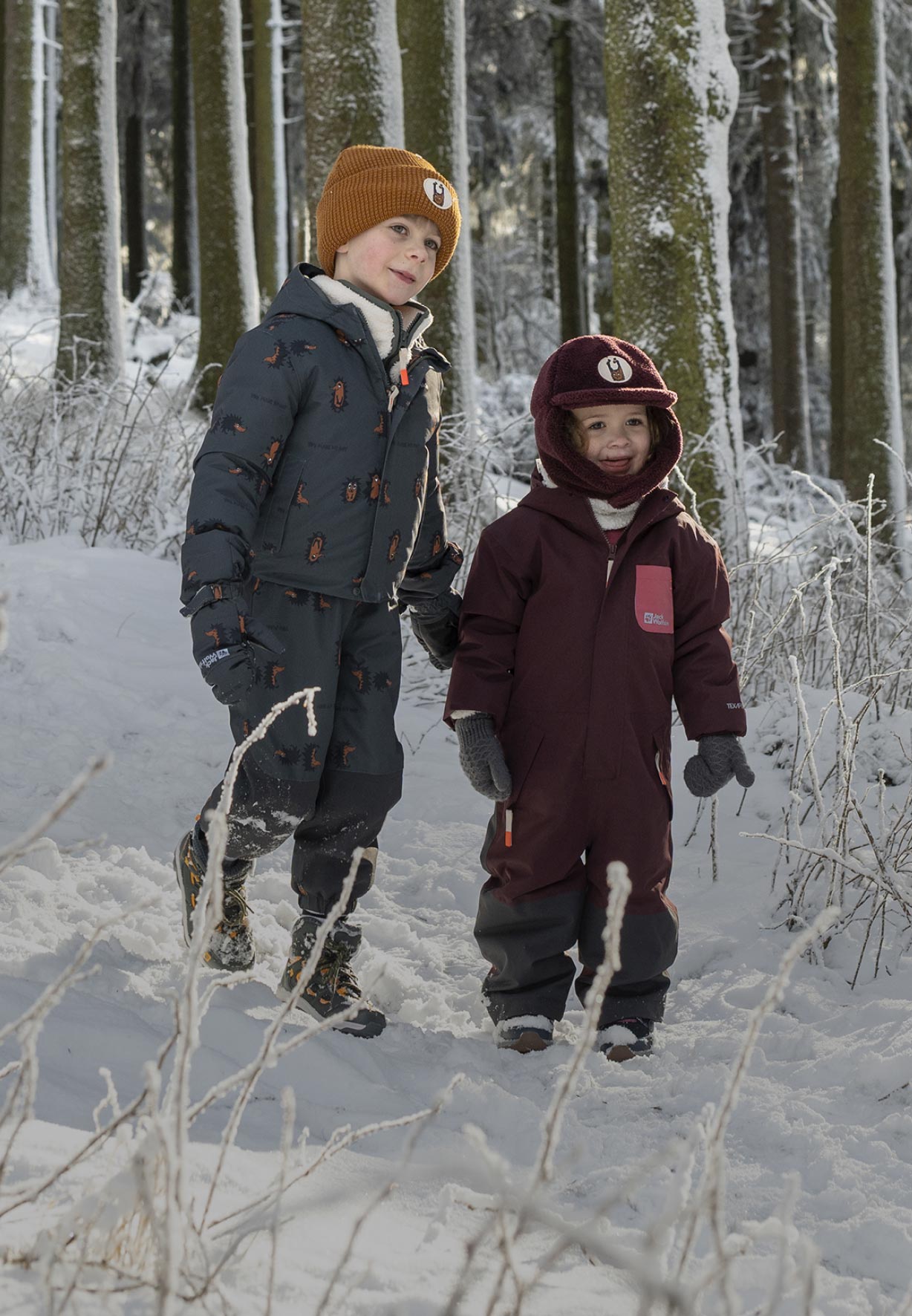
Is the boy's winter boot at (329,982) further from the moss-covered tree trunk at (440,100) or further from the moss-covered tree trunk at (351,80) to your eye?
the moss-covered tree trunk at (440,100)

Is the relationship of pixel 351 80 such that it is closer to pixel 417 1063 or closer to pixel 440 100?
pixel 440 100

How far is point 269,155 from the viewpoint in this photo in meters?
14.4

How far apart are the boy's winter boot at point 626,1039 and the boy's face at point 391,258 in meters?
1.75

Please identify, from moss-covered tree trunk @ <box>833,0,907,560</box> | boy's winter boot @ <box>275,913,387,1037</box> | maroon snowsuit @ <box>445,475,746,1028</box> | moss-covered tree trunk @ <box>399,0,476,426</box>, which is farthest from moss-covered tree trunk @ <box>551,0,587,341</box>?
boy's winter boot @ <box>275,913,387,1037</box>

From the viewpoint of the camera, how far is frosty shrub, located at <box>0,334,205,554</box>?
554cm

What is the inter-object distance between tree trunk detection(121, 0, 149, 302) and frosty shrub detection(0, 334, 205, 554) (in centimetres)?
1284

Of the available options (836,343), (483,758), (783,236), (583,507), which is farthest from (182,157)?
(483,758)

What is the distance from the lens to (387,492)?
279 centimetres

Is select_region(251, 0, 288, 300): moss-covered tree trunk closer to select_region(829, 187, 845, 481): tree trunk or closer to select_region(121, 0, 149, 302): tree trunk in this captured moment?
select_region(121, 0, 149, 302): tree trunk

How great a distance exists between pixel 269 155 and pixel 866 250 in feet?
25.1

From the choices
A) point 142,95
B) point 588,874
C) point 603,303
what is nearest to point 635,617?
point 588,874

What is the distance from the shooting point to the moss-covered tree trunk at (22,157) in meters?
14.5

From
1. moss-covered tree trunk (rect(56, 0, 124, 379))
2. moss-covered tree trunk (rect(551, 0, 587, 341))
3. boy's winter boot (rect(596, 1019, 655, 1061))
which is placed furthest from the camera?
moss-covered tree trunk (rect(551, 0, 587, 341))

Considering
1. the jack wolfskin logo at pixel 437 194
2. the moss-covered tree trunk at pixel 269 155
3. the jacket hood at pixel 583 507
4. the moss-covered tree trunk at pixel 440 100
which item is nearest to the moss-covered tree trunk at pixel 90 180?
the moss-covered tree trunk at pixel 440 100
